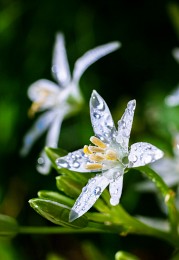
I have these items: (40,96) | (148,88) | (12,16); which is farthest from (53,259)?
(12,16)

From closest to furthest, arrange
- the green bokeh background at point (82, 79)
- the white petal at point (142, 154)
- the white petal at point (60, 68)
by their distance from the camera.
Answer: the white petal at point (142, 154) < the white petal at point (60, 68) < the green bokeh background at point (82, 79)

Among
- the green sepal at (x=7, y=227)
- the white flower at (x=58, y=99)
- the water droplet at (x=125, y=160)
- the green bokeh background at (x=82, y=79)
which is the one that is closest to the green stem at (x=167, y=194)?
the water droplet at (x=125, y=160)

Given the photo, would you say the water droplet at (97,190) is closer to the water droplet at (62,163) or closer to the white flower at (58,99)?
the water droplet at (62,163)

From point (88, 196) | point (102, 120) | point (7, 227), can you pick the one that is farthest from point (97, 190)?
point (7, 227)

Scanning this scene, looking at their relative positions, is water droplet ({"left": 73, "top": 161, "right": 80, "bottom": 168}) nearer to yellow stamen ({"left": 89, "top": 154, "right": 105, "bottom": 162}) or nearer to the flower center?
yellow stamen ({"left": 89, "top": 154, "right": 105, "bottom": 162})

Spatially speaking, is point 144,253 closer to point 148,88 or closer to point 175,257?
point 148,88
